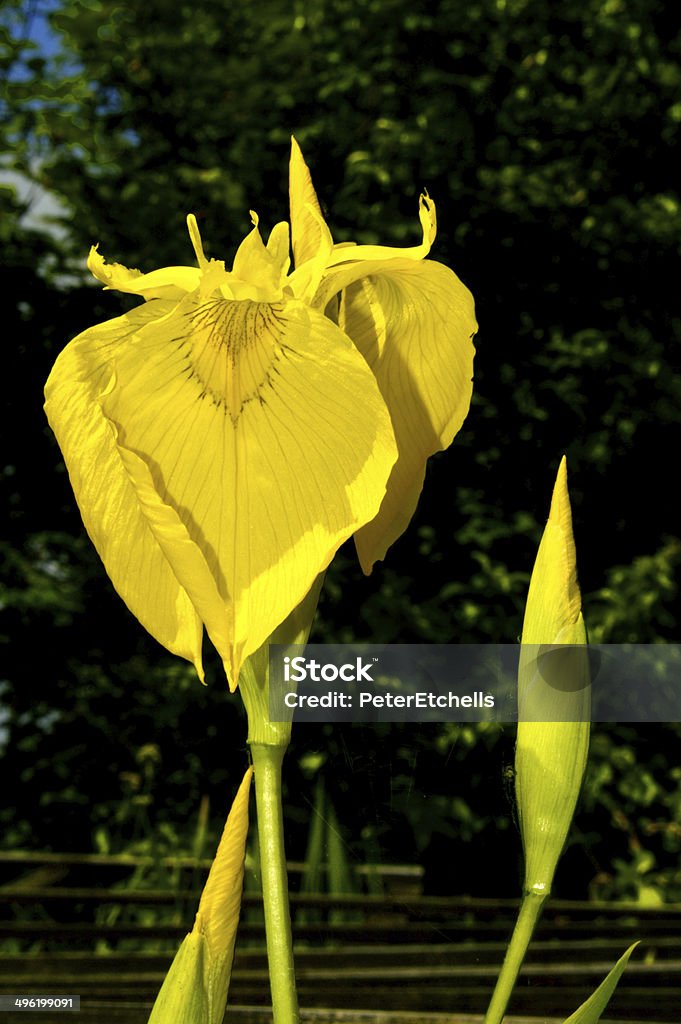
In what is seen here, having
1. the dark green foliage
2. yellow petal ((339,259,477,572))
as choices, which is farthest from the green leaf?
the dark green foliage

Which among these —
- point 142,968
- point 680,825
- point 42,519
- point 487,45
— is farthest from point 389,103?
point 142,968

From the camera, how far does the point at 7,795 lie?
1.39 meters

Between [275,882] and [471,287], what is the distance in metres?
1.10

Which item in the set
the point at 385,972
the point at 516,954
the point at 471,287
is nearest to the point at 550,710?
the point at 516,954

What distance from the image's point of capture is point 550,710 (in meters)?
0.27

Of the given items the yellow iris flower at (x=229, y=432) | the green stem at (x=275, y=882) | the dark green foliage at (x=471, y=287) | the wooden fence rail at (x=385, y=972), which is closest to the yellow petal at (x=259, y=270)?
the yellow iris flower at (x=229, y=432)

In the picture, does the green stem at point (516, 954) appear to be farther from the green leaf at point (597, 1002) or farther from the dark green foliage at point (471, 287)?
the dark green foliage at point (471, 287)

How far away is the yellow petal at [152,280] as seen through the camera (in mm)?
245

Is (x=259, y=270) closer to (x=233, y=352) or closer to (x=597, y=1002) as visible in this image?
(x=233, y=352)

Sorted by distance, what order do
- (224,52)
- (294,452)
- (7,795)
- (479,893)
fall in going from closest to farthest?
(294,452) < (479,893) < (7,795) < (224,52)

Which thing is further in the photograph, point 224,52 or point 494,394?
point 224,52

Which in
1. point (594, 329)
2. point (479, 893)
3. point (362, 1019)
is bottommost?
point (362, 1019)

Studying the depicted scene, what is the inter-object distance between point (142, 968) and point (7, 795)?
31.0 inches

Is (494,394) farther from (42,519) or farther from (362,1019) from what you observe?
(362,1019)
